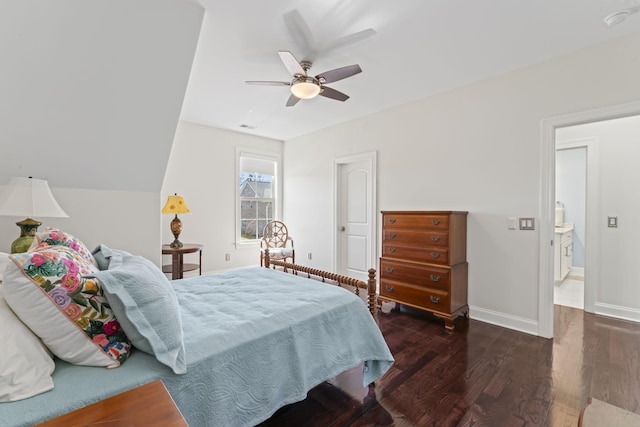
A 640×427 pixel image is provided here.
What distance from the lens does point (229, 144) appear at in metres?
4.96

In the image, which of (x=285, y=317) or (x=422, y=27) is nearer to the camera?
(x=285, y=317)

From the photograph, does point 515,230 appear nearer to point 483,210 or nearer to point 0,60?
point 483,210

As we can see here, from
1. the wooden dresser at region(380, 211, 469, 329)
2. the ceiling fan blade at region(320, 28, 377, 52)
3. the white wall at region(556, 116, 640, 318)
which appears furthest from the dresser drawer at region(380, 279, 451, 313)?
the ceiling fan blade at region(320, 28, 377, 52)

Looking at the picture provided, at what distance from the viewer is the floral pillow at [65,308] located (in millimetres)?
964

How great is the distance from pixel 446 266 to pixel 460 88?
6.61ft

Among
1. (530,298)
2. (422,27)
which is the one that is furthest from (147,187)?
(530,298)

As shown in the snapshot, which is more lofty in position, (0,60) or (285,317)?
(0,60)

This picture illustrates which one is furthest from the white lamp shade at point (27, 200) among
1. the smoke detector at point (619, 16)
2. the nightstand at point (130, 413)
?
the smoke detector at point (619, 16)

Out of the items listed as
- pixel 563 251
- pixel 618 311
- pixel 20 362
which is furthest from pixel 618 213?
pixel 20 362

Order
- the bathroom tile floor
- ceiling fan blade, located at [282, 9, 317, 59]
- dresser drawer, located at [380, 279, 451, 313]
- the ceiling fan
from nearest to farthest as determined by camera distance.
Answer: ceiling fan blade, located at [282, 9, 317, 59]
the ceiling fan
dresser drawer, located at [380, 279, 451, 313]
the bathroom tile floor

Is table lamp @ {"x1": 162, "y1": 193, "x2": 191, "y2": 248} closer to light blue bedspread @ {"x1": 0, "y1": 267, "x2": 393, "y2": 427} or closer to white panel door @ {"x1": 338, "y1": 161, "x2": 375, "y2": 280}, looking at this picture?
light blue bedspread @ {"x1": 0, "y1": 267, "x2": 393, "y2": 427}

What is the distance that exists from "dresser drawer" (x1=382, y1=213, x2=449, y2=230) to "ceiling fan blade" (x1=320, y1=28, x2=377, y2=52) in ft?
5.96

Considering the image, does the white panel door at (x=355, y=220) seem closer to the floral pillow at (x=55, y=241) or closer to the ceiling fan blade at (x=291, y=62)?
the ceiling fan blade at (x=291, y=62)

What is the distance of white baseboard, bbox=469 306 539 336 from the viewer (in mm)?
2779
